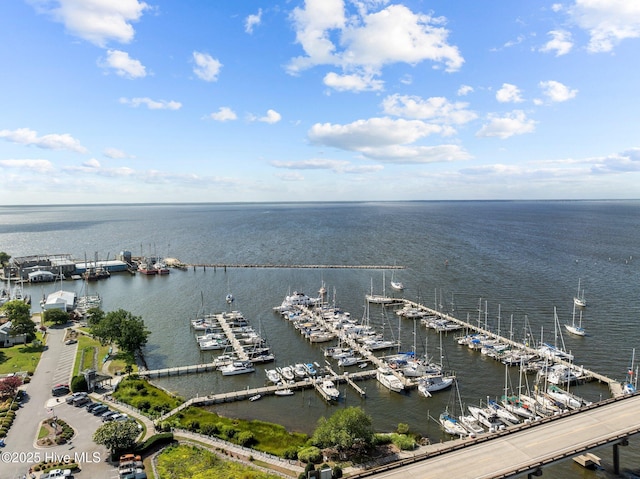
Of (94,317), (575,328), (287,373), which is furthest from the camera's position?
(575,328)

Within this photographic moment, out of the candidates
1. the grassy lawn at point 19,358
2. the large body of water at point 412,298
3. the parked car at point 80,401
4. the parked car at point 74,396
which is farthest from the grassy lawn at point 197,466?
the grassy lawn at point 19,358

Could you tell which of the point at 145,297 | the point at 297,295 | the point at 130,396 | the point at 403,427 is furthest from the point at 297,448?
the point at 145,297

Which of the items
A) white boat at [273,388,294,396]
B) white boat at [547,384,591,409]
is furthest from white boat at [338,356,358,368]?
white boat at [547,384,591,409]

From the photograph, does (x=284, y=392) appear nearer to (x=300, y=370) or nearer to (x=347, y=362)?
(x=300, y=370)

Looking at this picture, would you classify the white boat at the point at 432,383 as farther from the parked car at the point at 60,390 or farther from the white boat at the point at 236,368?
the parked car at the point at 60,390

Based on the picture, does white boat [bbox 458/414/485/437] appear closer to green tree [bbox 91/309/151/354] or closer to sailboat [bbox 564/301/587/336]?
sailboat [bbox 564/301/587/336]

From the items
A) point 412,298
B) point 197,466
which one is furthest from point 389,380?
point 412,298
